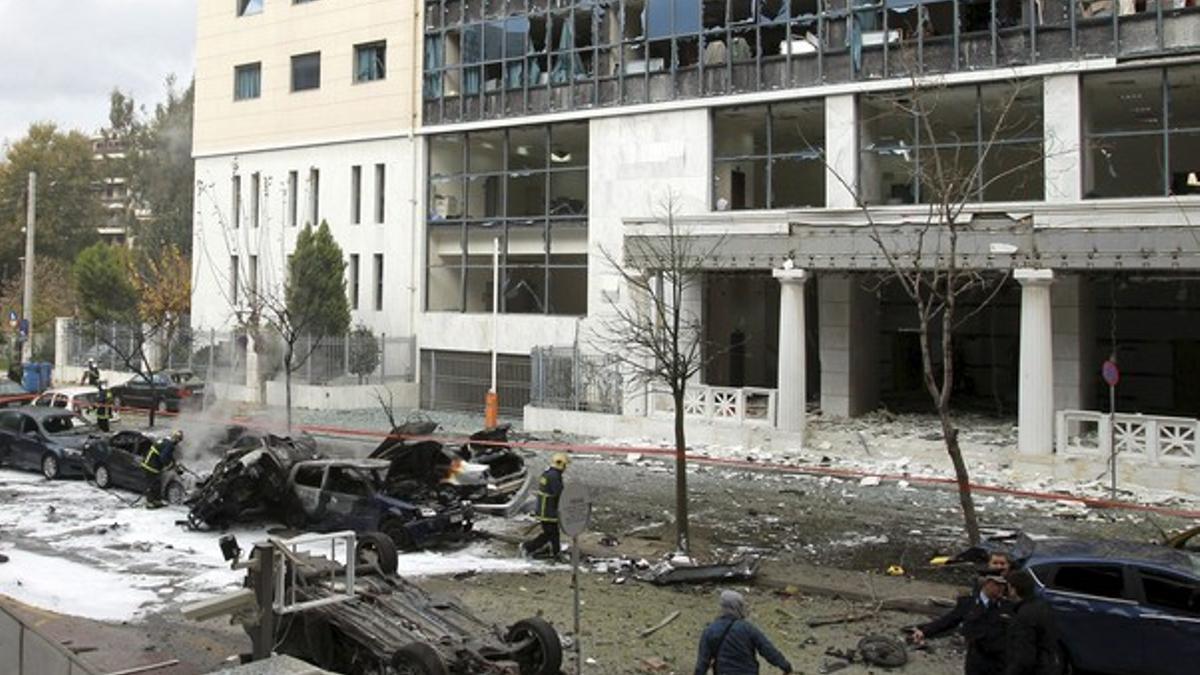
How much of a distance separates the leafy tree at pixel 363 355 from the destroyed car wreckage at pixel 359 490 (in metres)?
19.8

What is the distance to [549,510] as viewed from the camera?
14516 millimetres

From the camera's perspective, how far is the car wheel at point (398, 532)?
1447 cm

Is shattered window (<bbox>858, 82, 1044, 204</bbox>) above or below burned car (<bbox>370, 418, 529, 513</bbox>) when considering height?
above

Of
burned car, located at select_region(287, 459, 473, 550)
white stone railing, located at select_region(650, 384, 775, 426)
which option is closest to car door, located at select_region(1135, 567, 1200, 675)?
burned car, located at select_region(287, 459, 473, 550)

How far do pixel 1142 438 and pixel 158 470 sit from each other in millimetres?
19854

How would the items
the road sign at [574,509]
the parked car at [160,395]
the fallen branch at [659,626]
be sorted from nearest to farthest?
1. the road sign at [574,509]
2. the fallen branch at [659,626]
3. the parked car at [160,395]

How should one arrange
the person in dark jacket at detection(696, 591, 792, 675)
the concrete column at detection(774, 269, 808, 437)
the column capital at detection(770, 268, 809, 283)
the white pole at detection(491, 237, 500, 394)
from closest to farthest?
the person in dark jacket at detection(696, 591, 792, 675) < the column capital at detection(770, 268, 809, 283) < the concrete column at detection(774, 269, 808, 437) < the white pole at detection(491, 237, 500, 394)

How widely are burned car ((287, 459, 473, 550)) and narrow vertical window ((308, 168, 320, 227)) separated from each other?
88.7 ft

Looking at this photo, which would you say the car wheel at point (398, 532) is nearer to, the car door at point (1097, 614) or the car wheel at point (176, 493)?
the car wheel at point (176, 493)

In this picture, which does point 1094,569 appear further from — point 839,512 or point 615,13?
point 615,13

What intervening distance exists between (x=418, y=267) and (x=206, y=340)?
1042 centimetres

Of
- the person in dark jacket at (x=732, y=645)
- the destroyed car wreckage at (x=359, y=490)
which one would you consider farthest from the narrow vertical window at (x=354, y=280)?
the person in dark jacket at (x=732, y=645)

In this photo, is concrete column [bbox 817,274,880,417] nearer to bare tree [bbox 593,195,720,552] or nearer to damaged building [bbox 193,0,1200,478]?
damaged building [bbox 193,0,1200,478]

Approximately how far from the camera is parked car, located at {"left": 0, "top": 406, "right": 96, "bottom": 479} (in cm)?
2022
